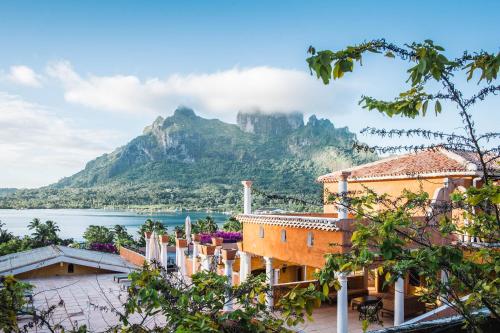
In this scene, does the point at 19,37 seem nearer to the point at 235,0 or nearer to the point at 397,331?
the point at 235,0

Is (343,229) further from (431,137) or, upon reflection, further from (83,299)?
(83,299)

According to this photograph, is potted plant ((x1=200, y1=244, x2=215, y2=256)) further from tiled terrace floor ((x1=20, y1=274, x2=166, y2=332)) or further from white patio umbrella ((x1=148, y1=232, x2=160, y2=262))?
white patio umbrella ((x1=148, y1=232, x2=160, y2=262))

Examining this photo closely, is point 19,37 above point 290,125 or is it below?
below

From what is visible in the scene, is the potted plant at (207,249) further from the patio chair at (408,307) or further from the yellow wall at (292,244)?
the patio chair at (408,307)

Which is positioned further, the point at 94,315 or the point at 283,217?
the point at 283,217

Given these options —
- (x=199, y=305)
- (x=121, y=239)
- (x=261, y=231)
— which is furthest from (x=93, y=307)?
(x=121, y=239)

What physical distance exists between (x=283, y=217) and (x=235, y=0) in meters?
7.40

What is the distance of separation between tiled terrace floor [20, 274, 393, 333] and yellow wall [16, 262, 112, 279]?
0.52 metres

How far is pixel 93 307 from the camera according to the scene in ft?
39.8

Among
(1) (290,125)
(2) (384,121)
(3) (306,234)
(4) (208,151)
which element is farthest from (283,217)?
(1) (290,125)

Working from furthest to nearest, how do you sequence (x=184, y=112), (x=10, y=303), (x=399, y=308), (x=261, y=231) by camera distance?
1. (x=184, y=112)
2. (x=261, y=231)
3. (x=399, y=308)
4. (x=10, y=303)

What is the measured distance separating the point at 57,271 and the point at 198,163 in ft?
437

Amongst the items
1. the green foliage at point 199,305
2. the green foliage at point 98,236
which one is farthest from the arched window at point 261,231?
the green foliage at point 98,236

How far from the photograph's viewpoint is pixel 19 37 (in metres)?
13.4
